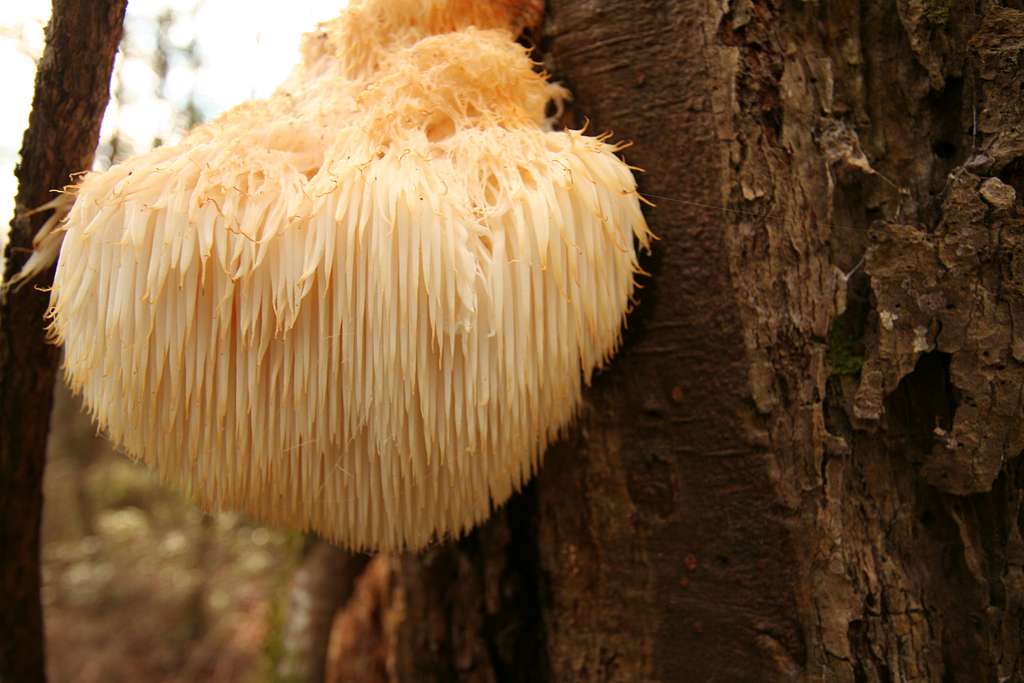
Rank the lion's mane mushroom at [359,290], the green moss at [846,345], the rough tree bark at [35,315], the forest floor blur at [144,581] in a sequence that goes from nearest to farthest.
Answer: the lion's mane mushroom at [359,290] < the rough tree bark at [35,315] < the green moss at [846,345] < the forest floor blur at [144,581]

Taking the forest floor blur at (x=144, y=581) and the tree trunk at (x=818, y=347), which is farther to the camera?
the forest floor blur at (x=144, y=581)

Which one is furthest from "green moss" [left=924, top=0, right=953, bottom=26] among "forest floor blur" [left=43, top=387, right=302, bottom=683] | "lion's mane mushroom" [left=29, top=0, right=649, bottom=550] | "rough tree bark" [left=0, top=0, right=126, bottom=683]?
"forest floor blur" [left=43, top=387, right=302, bottom=683]

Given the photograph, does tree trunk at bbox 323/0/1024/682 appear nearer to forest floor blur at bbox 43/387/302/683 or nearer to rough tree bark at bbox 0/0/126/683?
rough tree bark at bbox 0/0/126/683

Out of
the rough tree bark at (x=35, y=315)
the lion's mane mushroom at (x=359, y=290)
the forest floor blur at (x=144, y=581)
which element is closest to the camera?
the lion's mane mushroom at (x=359, y=290)

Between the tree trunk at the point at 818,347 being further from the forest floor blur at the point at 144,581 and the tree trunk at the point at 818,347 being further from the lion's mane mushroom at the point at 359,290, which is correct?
the forest floor blur at the point at 144,581

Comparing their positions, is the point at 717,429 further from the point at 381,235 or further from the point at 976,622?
the point at 381,235

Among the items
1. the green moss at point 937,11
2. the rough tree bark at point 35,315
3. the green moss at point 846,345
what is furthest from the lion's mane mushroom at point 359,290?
the green moss at point 937,11

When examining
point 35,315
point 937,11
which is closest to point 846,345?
point 937,11
